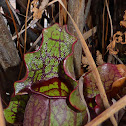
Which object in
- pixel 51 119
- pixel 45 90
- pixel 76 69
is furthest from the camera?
pixel 76 69

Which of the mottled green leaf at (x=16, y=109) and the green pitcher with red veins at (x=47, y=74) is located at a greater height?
the green pitcher with red veins at (x=47, y=74)

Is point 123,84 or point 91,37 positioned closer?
point 123,84

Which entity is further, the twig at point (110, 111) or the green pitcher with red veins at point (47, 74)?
the green pitcher with red veins at point (47, 74)

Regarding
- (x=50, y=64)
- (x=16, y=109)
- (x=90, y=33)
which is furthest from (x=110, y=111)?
(x=90, y=33)

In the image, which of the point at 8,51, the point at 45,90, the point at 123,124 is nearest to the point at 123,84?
the point at 123,124

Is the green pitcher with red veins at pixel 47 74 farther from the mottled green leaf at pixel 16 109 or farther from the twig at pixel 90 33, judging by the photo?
the twig at pixel 90 33

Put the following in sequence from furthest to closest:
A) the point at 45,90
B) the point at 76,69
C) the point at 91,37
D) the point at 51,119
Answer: the point at 91,37 < the point at 76,69 < the point at 45,90 < the point at 51,119

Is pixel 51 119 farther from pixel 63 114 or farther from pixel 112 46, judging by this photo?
pixel 112 46

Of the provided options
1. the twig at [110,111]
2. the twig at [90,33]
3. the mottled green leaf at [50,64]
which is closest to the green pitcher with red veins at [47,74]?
the mottled green leaf at [50,64]
